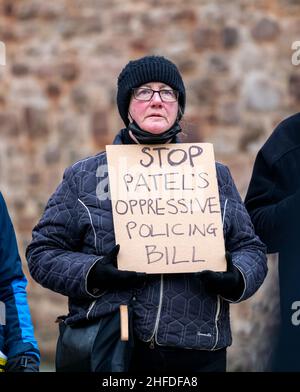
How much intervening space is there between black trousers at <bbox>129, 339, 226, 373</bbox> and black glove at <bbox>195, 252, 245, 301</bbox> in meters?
0.20

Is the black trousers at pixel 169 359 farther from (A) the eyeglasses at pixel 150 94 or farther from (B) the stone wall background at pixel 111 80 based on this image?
(B) the stone wall background at pixel 111 80

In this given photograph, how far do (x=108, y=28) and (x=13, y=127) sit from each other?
0.98 m

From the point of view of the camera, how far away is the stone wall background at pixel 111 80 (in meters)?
7.41

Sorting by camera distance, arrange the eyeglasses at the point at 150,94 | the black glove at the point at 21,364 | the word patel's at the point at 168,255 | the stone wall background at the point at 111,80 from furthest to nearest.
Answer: the stone wall background at the point at 111,80 < the eyeglasses at the point at 150,94 < the word patel's at the point at 168,255 < the black glove at the point at 21,364

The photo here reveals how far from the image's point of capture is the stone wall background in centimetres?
741

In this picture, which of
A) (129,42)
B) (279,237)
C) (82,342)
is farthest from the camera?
(129,42)

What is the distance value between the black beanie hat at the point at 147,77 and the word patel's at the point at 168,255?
1.56 ft

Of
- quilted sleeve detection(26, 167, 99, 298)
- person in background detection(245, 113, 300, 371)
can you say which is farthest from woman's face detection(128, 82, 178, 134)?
person in background detection(245, 113, 300, 371)

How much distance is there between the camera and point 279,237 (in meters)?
4.39

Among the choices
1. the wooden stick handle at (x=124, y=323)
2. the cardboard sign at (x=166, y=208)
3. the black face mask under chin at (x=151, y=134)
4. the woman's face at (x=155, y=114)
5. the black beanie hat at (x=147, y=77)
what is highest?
the black beanie hat at (x=147, y=77)

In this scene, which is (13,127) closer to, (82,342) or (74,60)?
(74,60)

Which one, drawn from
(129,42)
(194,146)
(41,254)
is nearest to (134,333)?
(41,254)

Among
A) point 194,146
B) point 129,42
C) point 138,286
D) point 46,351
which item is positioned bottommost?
point 46,351

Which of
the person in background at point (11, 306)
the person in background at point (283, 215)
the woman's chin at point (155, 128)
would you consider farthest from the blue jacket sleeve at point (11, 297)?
the person in background at point (283, 215)
